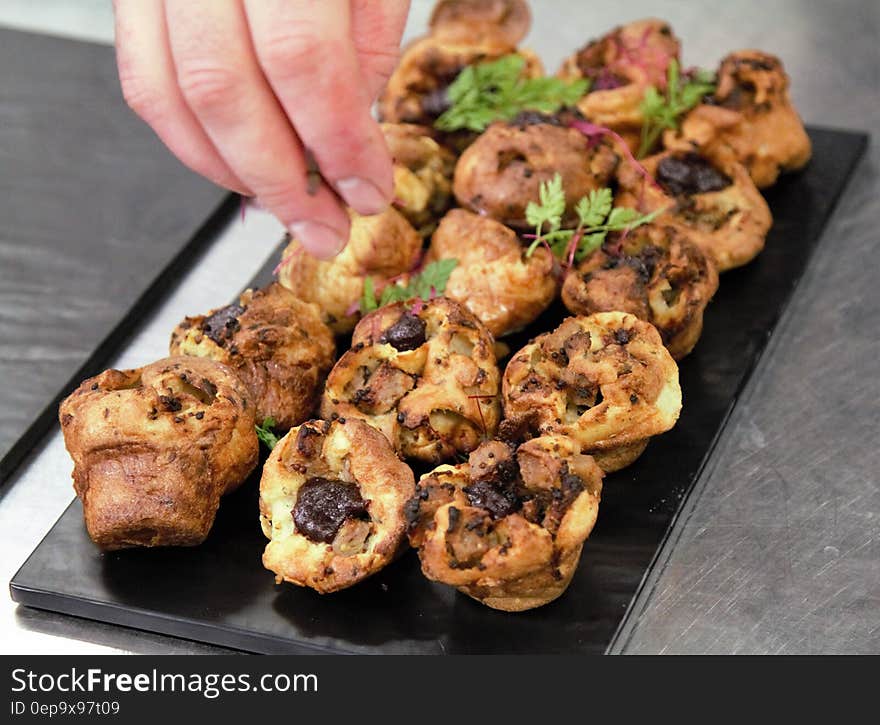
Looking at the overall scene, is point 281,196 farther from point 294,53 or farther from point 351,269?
point 351,269

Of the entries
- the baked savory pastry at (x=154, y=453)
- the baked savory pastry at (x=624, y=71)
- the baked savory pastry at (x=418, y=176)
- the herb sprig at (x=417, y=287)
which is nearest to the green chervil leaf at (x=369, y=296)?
the herb sprig at (x=417, y=287)

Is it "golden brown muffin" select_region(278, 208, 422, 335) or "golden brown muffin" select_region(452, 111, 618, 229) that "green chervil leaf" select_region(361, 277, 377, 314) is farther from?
"golden brown muffin" select_region(452, 111, 618, 229)

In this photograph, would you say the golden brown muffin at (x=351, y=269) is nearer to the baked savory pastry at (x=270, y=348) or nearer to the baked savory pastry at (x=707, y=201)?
the baked savory pastry at (x=270, y=348)

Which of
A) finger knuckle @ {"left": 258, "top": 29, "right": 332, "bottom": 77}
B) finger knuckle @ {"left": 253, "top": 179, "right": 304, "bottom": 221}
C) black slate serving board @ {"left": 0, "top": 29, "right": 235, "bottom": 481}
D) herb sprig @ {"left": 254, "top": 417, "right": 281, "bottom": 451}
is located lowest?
black slate serving board @ {"left": 0, "top": 29, "right": 235, "bottom": 481}

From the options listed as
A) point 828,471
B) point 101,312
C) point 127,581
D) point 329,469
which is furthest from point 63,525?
point 828,471

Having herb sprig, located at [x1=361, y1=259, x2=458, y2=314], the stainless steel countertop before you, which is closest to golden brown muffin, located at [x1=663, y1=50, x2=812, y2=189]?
the stainless steel countertop

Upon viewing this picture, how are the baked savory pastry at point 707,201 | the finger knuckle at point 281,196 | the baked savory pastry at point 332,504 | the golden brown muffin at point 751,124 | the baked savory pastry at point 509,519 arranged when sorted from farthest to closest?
the golden brown muffin at point 751,124, the baked savory pastry at point 707,201, the baked savory pastry at point 332,504, the baked savory pastry at point 509,519, the finger knuckle at point 281,196
